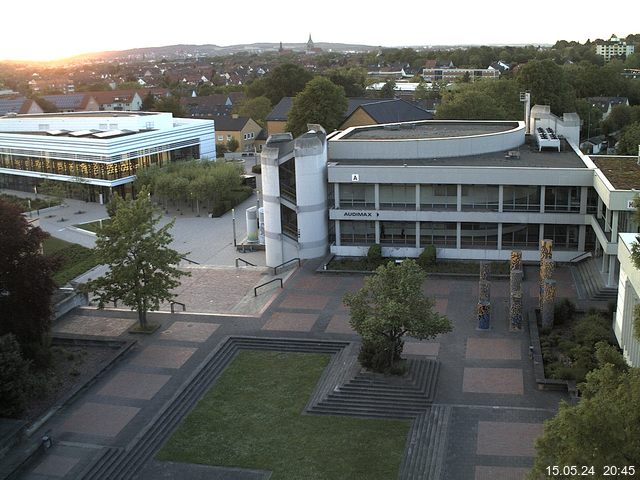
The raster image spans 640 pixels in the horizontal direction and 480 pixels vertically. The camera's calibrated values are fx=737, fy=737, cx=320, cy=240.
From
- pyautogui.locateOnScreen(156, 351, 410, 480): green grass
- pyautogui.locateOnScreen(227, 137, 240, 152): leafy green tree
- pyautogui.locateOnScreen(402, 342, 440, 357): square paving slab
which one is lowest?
pyautogui.locateOnScreen(156, 351, 410, 480): green grass

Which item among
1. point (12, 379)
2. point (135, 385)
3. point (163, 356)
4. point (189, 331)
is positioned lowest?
point (135, 385)

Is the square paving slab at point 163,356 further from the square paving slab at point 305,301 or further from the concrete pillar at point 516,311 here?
the concrete pillar at point 516,311

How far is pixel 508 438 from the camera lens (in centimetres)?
2320

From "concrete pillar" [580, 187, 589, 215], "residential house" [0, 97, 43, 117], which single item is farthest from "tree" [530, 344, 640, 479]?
"residential house" [0, 97, 43, 117]

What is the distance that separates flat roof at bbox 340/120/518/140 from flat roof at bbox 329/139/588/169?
10.5 ft

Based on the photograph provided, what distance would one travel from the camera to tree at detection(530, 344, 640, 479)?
43.2 ft

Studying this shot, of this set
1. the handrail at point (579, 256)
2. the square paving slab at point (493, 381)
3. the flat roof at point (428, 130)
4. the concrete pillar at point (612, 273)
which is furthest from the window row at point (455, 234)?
the square paving slab at point (493, 381)

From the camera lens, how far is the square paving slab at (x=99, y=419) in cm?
2503

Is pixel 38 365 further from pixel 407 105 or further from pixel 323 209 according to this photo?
pixel 407 105

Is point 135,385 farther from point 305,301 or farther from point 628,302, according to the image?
point 628,302

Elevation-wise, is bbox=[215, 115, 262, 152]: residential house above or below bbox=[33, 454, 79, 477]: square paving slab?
above

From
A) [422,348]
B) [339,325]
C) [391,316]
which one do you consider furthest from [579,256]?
[391,316]

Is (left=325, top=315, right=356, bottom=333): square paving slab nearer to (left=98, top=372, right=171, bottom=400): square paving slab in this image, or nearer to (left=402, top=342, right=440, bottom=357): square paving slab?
(left=402, top=342, right=440, bottom=357): square paving slab

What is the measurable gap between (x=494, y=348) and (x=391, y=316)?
6267 millimetres
